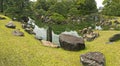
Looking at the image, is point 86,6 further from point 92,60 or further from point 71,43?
point 92,60

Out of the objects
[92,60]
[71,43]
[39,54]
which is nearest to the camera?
[92,60]

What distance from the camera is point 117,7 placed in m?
86.6

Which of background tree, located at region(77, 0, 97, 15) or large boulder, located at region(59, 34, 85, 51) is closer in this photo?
large boulder, located at region(59, 34, 85, 51)

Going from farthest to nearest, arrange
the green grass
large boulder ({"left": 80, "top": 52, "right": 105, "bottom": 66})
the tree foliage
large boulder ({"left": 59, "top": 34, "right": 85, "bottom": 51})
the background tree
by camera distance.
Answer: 1. the background tree
2. the tree foliage
3. large boulder ({"left": 59, "top": 34, "right": 85, "bottom": 51})
4. the green grass
5. large boulder ({"left": 80, "top": 52, "right": 105, "bottom": 66})

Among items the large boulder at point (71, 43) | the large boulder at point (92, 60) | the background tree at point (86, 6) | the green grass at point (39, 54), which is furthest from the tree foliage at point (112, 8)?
the large boulder at point (92, 60)

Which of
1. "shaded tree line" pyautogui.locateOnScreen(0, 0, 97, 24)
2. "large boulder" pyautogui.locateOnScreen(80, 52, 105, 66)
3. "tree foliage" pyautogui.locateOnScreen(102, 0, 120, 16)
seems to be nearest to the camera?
"large boulder" pyautogui.locateOnScreen(80, 52, 105, 66)

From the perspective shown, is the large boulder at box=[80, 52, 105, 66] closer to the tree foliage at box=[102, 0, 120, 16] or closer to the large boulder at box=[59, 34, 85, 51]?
the large boulder at box=[59, 34, 85, 51]

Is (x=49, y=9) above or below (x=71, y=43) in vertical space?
below

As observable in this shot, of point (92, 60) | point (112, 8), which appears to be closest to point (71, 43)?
point (92, 60)

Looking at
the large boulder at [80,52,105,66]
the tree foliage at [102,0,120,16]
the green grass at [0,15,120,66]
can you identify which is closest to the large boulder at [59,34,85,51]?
the green grass at [0,15,120,66]

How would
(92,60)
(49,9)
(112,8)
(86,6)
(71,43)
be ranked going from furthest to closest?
(86,6) → (49,9) → (112,8) → (71,43) → (92,60)

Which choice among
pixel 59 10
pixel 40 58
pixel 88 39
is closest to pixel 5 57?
pixel 40 58

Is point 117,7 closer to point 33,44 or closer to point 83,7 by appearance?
point 83,7

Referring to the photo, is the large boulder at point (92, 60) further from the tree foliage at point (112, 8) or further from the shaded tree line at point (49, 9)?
the tree foliage at point (112, 8)
